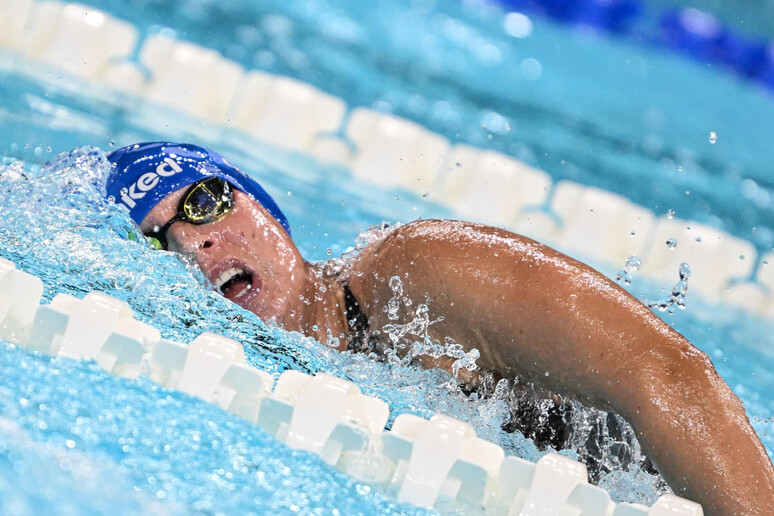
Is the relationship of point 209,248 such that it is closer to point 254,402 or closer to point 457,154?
point 254,402

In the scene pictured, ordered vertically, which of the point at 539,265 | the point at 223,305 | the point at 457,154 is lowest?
the point at 223,305

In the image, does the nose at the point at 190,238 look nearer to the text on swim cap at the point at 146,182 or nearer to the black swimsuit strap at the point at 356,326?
the text on swim cap at the point at 146,182

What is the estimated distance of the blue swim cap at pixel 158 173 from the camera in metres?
1.77

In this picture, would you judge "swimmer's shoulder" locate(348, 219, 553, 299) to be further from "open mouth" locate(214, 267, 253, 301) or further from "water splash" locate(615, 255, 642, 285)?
"water splash" locate(615, 255, 642, 285)

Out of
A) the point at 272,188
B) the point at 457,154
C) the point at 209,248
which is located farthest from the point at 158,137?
the point at 209,248

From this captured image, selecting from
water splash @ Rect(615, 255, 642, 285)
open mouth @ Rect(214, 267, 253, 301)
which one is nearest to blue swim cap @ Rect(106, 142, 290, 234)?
open mouth @ Rect(214, 267, 253, 301)

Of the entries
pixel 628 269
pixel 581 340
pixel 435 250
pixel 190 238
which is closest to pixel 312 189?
pixel 628 269

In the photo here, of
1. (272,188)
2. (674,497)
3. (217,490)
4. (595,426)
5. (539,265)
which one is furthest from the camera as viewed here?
(272,188)

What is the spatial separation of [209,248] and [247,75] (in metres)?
3.03

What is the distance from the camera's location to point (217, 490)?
0.96 m

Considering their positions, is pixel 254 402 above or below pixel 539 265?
below

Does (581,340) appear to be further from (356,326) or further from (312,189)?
(312,189)

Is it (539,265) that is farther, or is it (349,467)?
(539,265)

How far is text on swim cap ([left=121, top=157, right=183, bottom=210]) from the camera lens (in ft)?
5.81
